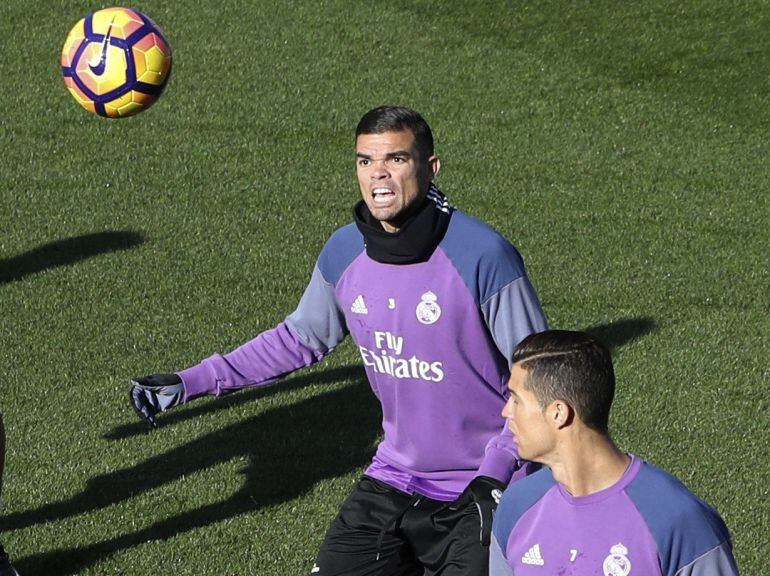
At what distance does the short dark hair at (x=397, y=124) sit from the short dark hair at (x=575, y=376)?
2.02 metres

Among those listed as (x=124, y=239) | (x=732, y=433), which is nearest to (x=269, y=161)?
(x=124, y=239)

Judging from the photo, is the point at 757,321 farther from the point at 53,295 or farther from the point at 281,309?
the point at 53,295

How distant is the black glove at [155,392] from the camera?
7.14m

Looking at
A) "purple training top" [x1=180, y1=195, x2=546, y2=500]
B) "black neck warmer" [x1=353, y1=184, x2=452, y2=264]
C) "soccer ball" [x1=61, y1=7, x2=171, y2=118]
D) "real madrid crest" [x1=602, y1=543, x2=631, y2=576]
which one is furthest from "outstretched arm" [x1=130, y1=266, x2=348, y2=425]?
"soccer ball" [x1=61, y1=7, x2=171, y2=118]

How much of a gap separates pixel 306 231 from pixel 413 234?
7870 millimetres

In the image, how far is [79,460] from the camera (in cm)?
1022

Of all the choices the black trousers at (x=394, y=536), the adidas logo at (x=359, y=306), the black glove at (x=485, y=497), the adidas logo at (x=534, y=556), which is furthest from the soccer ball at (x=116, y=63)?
the adidas logo at (x=534, y=556)

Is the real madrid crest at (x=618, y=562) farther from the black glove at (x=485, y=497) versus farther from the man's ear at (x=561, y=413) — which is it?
the black glove at (x=485, y=497)

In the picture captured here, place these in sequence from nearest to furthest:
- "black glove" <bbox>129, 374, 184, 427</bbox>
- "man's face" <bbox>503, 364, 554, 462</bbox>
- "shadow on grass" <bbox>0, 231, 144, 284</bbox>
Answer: "man's face" <bbox>503, 364, 554, 462</bbox>, "black glove" <bbox>129, 374, 184, 427</bbox>, "shadow on grass" <bbox>0, 231, 144, 284</bbox>

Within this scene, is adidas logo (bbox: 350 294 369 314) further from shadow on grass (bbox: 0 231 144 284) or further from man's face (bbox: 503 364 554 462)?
shadow on grass (bbox: 0 231 144 284)

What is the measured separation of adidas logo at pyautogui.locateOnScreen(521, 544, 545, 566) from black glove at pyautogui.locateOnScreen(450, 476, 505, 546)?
0.86 metres

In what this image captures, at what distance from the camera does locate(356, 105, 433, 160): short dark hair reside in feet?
22.2

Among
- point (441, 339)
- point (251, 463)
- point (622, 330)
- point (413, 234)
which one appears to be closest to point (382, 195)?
point (413, 234)

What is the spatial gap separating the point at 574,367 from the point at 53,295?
355 inches
